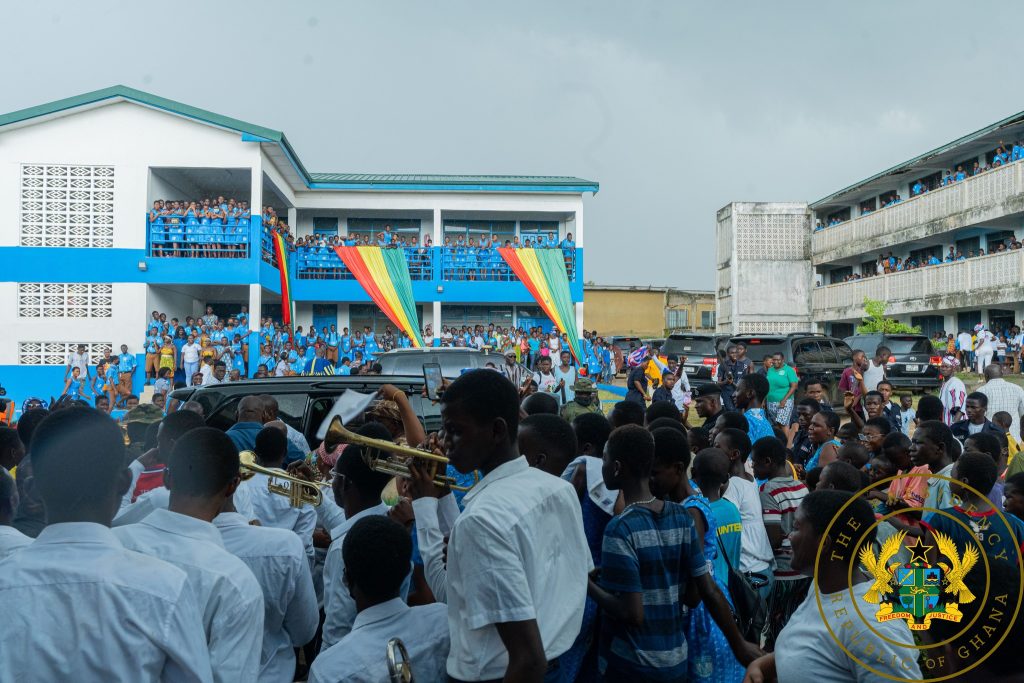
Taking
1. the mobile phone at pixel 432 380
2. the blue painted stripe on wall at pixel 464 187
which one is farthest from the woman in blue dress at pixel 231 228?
the mobile phone at pixel 432 380

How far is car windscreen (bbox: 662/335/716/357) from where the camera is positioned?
61.0ft

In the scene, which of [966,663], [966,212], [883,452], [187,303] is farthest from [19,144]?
[966,212]

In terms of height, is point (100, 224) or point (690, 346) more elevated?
point (100, 224)

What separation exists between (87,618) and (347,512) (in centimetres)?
167

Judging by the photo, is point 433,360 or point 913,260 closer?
point 433,360

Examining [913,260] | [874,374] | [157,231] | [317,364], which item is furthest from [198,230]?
[913,260]

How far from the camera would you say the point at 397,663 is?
226 cm

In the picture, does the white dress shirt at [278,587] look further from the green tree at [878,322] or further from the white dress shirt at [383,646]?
the green tree at [878,322]

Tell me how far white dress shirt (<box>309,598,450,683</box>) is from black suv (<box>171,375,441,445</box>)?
4169 millimetres

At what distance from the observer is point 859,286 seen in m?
33.6

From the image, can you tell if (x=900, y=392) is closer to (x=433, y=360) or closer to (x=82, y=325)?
(x=433, y=360)

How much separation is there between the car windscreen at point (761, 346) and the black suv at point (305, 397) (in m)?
11.0

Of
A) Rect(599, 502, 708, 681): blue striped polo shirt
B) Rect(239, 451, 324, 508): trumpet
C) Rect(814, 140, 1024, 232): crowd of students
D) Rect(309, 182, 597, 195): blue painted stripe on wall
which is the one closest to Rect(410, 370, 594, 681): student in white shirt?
Rect(599, 502, 708, 681): blue striped polo shirt

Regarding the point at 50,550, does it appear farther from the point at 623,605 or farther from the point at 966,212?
the point at 966,212
